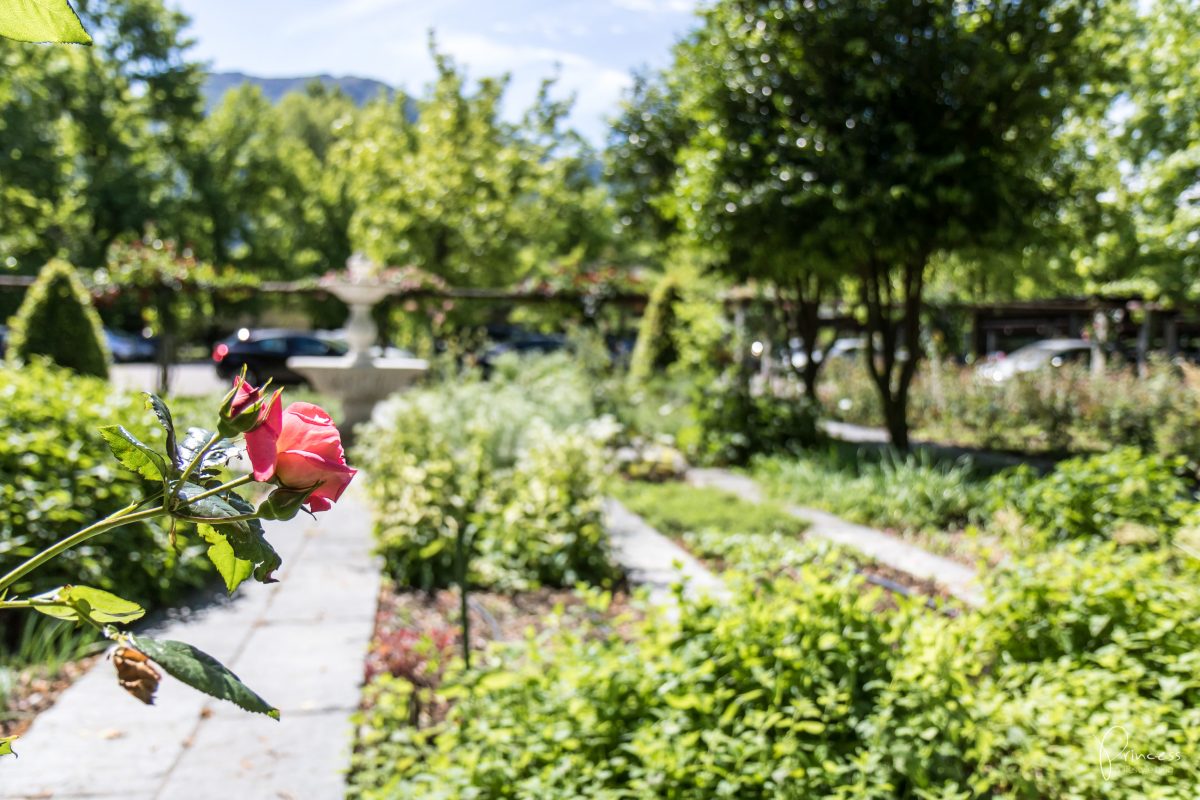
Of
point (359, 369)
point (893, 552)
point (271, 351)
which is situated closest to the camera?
point (893, 552)

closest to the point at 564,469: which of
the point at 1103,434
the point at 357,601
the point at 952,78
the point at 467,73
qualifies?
the point at 357,601

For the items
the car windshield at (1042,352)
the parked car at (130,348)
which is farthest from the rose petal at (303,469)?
the parked car at (130,348)

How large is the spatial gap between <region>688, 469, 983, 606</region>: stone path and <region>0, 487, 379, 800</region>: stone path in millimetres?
2128

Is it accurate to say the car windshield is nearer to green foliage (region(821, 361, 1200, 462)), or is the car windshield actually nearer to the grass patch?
green foliage (region(821, 361, 1200, 462))

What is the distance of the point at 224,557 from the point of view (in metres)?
0.73

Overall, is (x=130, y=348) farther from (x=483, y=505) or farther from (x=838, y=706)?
(x=838, y=706)

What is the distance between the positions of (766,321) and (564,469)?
26.1 ft

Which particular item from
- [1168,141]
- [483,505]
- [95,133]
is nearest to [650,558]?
[483,505]

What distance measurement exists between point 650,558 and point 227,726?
2729 mm

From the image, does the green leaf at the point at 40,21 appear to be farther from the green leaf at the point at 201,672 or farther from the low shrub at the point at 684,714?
the low shrub at the point at 684,714

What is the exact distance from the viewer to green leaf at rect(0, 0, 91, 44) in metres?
0.57

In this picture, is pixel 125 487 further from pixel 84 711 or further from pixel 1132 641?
pixel 1132 641

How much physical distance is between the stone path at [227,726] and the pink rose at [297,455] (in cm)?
159

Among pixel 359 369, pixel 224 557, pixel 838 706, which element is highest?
pixel 224 557
